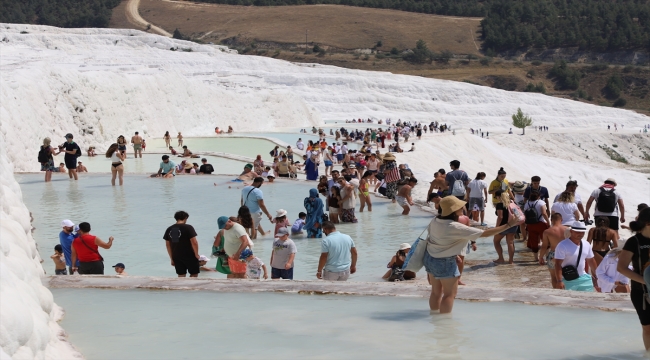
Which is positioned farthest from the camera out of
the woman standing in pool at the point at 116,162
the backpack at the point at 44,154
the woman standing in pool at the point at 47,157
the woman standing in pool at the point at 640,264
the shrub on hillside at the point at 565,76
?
the shrub on hillside at the point at 565,76

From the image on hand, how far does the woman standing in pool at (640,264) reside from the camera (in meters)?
5.39

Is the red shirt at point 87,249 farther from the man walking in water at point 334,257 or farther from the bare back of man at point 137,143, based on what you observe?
the bare back of man at point 137,143

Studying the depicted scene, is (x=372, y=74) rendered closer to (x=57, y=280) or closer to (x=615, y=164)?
Answer: (x=615, y=164)

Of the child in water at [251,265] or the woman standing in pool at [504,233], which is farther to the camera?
the woman standing in pool at [504,233]

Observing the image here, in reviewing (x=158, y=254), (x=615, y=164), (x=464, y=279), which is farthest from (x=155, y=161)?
(x=615, y=164)

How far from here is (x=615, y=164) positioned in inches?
2333

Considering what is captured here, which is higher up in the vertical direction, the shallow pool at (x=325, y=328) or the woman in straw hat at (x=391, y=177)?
the woman in straw hat at (x=391, y=177)

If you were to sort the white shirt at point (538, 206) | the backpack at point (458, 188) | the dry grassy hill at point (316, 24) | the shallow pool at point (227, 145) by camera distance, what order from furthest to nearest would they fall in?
the dry grassy hill at point (316, 24) < the shallow pool at point (227, 145) < the backpack at point (458, 188) < the white shirt at point (538, 206)

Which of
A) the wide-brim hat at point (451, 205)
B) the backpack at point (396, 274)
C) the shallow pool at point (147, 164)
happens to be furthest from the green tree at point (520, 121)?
the wide-brim hat at point (451, 205)

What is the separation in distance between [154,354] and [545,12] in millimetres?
123211

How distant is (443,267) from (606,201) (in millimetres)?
5151

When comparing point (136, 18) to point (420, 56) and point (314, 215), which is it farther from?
point (314, 215)

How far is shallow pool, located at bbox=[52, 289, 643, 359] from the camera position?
18.7 ft

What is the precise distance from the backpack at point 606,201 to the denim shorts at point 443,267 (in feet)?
16.5
